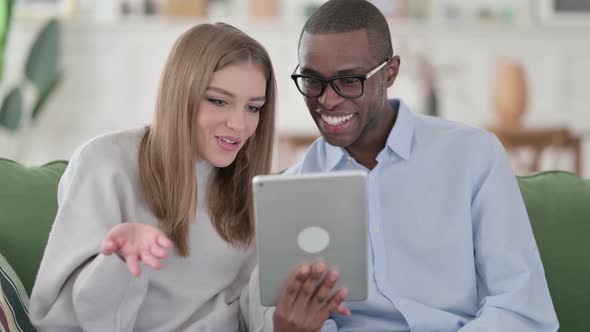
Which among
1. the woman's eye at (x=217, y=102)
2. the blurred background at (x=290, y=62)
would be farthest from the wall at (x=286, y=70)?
the woman's eye at (x=217, y=102)

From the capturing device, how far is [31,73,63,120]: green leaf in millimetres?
4762

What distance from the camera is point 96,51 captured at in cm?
536

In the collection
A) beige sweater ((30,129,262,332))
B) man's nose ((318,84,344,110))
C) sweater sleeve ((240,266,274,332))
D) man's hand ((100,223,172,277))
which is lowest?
sweater sleeve ((240,266,274,332))

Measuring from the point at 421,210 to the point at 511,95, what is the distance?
3496 millimetres

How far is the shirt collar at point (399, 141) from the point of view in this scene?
185cm

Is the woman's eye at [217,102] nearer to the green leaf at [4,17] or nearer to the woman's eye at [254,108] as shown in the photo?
the woman's eye at [254,108]

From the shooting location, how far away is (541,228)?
6.69ft

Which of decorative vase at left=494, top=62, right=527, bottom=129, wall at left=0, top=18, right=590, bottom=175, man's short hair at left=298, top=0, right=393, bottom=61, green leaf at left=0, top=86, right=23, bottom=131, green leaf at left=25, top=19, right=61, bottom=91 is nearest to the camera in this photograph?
man's short hair at left=298, top=0, right=393, bottom=61

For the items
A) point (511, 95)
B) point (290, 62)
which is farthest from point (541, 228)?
point (290, 62)

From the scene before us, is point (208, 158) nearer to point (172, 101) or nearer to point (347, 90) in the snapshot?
point (172, 101)

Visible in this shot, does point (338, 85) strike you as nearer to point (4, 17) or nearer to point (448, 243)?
point (448, 243)

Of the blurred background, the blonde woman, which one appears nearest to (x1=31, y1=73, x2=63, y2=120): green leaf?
the blurred background

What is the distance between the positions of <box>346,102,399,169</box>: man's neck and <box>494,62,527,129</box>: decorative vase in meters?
3.36

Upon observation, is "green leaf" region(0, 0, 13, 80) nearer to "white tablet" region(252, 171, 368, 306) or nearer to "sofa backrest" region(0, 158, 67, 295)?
"sofa backrest" region(0, 158, 67, 295)
